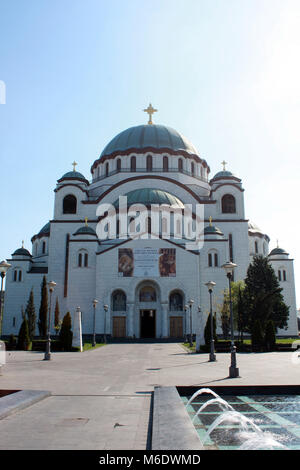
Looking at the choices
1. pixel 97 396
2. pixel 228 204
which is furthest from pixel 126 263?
pixel 97 396

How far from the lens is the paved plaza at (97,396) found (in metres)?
5.82

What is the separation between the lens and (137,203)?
40062 mm

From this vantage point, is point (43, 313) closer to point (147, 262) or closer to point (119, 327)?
point (119, 327)

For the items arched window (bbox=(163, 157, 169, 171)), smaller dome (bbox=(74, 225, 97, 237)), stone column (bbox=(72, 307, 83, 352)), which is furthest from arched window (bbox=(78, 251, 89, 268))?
arched window (bbox=(163, 157, 169, 171))

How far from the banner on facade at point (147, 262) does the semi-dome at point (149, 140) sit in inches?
573

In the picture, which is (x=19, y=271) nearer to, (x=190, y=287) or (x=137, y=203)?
(x=137, y=203)

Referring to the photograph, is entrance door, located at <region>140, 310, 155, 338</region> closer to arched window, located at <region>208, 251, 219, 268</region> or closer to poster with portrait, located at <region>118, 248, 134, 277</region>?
poster with portrait, located at <region>118, 248, 134, 277</region>

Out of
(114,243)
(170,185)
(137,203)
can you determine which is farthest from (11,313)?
(170,185)

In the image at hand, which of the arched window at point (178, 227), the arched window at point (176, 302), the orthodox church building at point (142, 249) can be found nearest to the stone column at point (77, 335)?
the orthodox church building at point (142, 249)

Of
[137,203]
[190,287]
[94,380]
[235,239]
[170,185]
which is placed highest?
[170,185]

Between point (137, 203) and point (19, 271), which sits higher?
point (137, 203)

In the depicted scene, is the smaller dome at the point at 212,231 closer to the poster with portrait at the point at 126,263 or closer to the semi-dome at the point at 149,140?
the poster with portrait at the point at 126,263

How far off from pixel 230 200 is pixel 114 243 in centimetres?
1383

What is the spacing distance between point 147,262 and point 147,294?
10.6 ft
